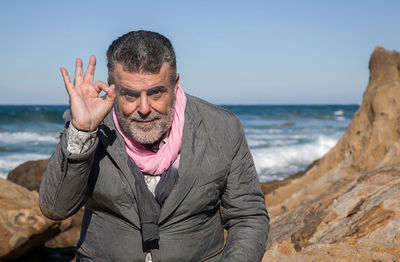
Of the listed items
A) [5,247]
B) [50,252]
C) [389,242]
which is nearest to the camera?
[389,242]

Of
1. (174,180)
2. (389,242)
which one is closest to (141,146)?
(174,180)

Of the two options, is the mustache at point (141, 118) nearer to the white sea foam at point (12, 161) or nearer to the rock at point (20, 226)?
the rock at point (20, 226)

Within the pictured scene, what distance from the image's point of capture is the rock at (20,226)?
15.8 ft

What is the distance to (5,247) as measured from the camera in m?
4.77

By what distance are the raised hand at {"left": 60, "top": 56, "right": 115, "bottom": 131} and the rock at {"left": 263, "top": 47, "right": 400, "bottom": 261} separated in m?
1.59

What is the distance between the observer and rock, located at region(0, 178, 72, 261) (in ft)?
15.8

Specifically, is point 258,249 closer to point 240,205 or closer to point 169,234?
point 240,205

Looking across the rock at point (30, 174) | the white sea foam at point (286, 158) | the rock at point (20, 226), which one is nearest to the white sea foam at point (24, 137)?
the white sea foam at point (286, 158)

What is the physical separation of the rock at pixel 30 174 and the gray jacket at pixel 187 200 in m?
5.76

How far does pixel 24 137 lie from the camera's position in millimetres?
24422

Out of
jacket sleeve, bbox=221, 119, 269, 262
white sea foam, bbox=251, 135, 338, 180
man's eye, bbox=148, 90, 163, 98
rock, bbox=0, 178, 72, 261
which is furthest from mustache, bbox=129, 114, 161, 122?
white sea foam, bbox=251, 135, 338, 180

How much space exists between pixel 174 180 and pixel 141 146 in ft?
0.90

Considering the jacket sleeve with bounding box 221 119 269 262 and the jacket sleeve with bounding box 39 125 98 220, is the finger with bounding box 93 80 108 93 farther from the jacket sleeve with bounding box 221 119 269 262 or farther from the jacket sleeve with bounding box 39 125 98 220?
the jacket sleeve with bounding box 221 119 269 262

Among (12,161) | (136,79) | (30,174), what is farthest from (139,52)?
(12,161)
